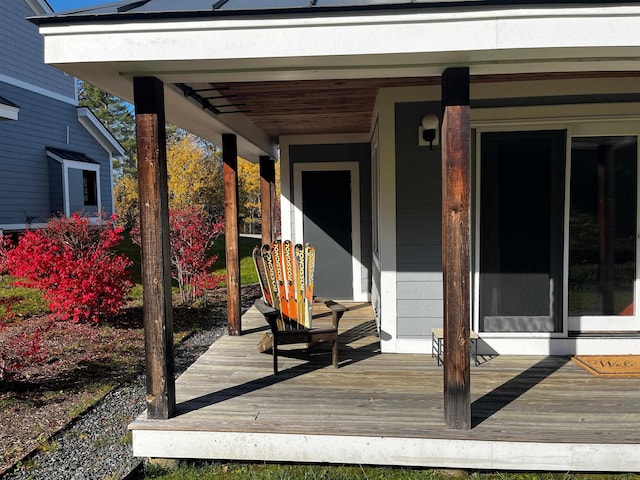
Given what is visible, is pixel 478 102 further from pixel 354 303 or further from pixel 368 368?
pixel 354 303

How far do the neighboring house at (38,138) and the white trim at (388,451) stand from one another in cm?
939

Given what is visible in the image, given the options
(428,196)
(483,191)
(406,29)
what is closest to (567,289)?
(483,191)

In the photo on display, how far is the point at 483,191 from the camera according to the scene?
3.84 m

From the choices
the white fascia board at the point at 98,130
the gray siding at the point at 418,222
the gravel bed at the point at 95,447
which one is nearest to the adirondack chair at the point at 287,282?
the gray siding at the point at 418,222

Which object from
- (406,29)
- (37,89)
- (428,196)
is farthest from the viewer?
(37,89)

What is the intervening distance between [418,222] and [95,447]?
2.98 meters

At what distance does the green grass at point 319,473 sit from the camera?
2.48 meters

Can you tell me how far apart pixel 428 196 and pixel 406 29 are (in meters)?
1.85

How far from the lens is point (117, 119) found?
29125 mm

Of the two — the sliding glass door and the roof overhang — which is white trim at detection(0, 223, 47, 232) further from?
the sliding glass door

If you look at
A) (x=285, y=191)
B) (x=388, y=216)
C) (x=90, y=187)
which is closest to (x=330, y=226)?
(x=285, y=191)

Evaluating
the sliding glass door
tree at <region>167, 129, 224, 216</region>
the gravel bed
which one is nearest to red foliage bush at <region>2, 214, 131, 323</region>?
the gravel bed

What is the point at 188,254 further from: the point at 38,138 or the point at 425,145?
the point at 38,138

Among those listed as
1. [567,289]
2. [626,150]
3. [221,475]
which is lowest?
[221,475]
